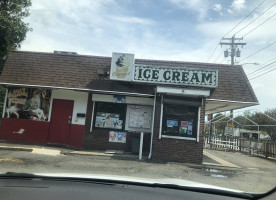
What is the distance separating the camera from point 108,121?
13.9m

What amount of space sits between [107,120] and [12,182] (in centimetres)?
1124

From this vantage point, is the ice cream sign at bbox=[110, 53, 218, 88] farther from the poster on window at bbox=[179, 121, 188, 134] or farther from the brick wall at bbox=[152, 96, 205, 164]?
the brick wall at bbox=[152, 96, 205, 164]

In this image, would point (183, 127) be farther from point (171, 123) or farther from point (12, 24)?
point (12, 24)

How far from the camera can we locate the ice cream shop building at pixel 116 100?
492 inches

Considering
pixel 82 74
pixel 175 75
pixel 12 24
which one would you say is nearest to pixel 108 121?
pixel 82 74

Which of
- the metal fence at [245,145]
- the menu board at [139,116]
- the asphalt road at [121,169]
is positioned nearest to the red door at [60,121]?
the asphalt road at [121,169]

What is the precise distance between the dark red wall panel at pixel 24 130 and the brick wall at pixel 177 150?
5.97 metres

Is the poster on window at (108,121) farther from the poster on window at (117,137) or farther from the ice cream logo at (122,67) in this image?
the ice cream logo at (122,67)

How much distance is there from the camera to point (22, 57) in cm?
1491

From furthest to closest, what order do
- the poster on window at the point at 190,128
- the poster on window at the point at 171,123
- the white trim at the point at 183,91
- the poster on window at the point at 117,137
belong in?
the poster on window at the point at 117,137 → the poster on window at the point at 171,123 → the poster on window at the point at 190,128 → the white trim at the point at 183,91

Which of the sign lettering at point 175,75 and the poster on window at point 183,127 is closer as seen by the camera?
the poster on window at point 183,127

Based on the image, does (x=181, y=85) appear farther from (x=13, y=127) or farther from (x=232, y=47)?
(x=232, y=47)

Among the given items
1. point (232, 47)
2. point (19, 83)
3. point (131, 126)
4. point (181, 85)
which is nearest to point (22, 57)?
point (19, 83)

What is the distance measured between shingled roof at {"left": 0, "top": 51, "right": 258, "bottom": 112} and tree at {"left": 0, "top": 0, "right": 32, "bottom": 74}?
11.1 feet
